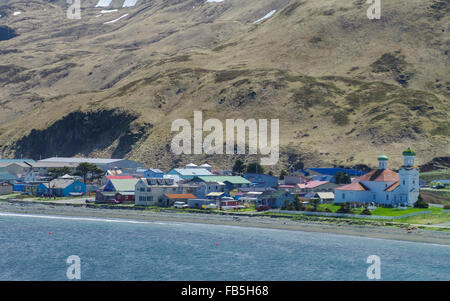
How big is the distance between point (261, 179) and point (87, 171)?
3008 centimetres

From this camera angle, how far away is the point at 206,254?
5156cm

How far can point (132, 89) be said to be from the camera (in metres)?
168

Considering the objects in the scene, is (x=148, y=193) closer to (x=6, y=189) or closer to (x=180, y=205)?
(x=180, y=205)

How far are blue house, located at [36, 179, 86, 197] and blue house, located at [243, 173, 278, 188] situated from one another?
25.9m

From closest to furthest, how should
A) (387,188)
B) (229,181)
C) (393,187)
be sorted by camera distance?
(393,187) → (387,188) → (229,181)

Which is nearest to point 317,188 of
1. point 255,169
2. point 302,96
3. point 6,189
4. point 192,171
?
point 255,169

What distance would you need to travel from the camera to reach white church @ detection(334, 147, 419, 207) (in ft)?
236

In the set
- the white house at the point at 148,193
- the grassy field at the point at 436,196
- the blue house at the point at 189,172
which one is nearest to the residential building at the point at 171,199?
the white house at the point at 148,193

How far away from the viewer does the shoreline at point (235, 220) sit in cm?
5606

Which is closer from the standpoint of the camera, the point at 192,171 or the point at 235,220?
the point at 235,220

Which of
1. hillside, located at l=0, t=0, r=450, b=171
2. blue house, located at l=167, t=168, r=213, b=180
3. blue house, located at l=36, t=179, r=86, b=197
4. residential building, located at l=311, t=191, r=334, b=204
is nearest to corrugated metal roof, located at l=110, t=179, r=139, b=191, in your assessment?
blue house, located at l=36, t=179, r=86, b=197

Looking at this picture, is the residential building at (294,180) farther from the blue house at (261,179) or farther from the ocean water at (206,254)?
the ocean water at (206,254)

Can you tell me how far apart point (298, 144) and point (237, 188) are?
33.2 meters
